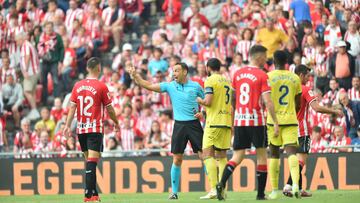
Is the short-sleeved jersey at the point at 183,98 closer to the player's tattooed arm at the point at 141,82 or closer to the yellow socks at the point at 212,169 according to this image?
the player's tattooed arm at the point at 141,82

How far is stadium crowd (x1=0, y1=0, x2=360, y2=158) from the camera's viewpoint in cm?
2673

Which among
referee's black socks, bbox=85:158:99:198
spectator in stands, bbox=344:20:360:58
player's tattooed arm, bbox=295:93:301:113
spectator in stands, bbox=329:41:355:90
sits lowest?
referee's black socks, bbox=85:158:99:198

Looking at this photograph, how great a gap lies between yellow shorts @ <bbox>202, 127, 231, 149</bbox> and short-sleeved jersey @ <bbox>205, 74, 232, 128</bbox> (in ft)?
0.28

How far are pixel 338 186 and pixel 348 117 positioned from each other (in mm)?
1997

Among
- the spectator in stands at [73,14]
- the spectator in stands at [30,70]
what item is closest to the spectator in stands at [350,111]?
the spectator in stands at [30,70]

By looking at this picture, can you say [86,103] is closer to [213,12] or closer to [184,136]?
[184,136]

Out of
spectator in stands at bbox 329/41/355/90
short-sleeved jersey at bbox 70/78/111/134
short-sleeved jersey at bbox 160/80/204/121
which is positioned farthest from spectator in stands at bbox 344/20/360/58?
short-sleeved jersey at bbox 70/78/111/134

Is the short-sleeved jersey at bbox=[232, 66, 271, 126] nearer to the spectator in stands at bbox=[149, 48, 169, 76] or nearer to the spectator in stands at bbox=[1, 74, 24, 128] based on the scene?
the spectator in stands at bbox=[149, 48, 169, 76]

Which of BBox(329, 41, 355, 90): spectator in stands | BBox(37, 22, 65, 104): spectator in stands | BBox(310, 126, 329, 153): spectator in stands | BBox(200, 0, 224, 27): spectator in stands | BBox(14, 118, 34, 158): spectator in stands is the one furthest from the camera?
BBox(37, 22, 65, 104): spectator in stands

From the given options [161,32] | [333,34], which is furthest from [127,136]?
[333,34]

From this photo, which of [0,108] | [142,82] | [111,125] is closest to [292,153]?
[142,82]

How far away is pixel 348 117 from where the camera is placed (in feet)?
83.9

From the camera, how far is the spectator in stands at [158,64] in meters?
29.0

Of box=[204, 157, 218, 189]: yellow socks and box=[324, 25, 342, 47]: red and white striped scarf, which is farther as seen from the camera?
box=[324, 25, 342, 47]: red and white striped scarf
